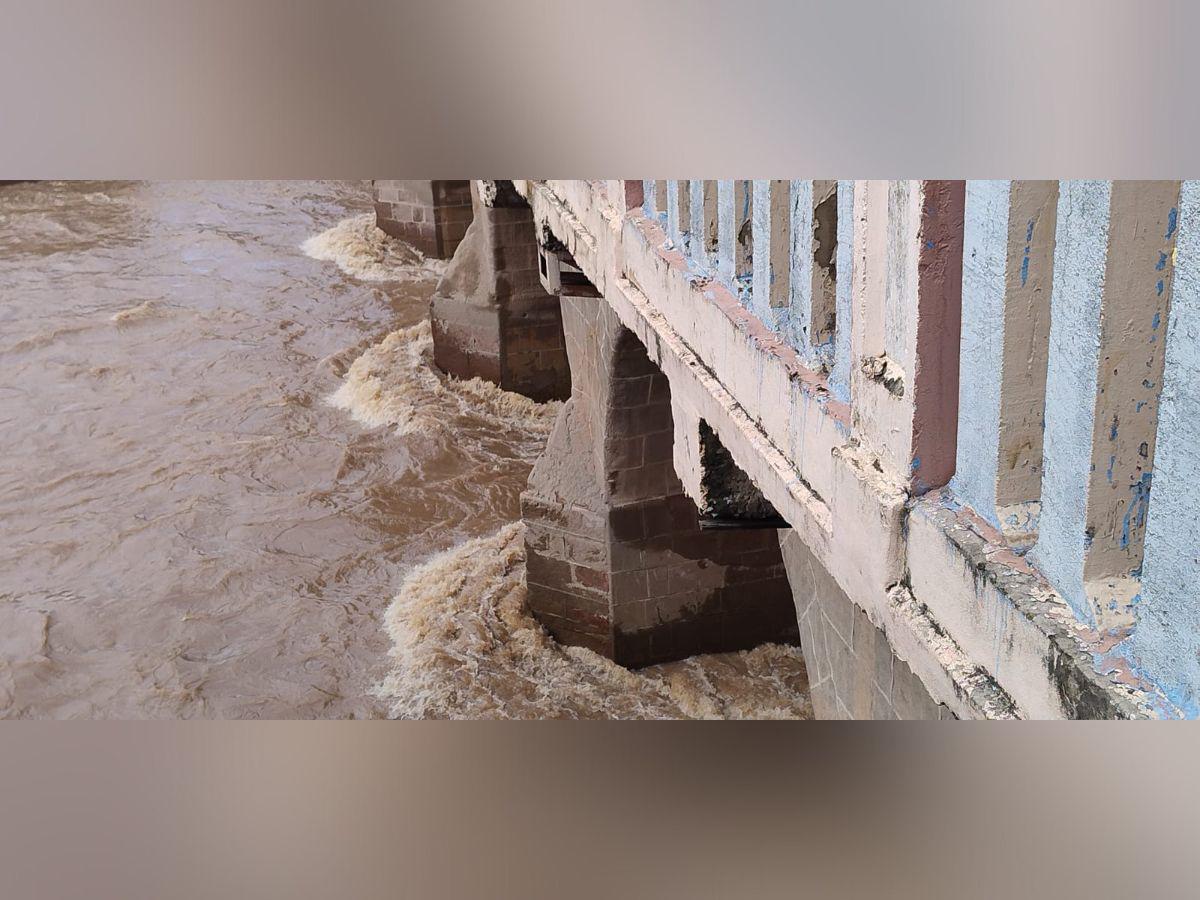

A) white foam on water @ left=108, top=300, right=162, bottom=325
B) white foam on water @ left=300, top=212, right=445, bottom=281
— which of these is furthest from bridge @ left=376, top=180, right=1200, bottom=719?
white foam on water @ left=108, top=300, right=162, bottom=325

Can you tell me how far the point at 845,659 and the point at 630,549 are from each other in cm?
427

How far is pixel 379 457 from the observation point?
454 inches

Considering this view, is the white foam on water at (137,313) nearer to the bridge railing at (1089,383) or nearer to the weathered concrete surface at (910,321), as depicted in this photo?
the weathered concrete surface at (910,321)

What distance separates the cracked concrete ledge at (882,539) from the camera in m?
2.13

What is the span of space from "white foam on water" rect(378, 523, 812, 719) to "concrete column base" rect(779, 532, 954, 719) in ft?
11.2

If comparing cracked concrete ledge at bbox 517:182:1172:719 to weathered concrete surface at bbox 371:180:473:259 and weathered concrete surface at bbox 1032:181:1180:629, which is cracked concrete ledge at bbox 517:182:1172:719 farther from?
weathered concrete surface at bbox 371:180:473:259

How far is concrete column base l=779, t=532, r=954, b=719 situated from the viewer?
3.29 meters

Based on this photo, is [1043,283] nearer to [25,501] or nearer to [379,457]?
[379,457]

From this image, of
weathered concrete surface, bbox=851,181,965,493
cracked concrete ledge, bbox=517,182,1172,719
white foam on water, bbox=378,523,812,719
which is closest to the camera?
cracked concrete ledge, bbox=517,182,1172,719

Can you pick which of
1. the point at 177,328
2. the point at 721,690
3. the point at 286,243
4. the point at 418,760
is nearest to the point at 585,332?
the point at 721,690

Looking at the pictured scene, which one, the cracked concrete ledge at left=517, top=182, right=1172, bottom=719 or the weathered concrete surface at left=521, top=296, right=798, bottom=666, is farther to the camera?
the weathered concrete surface at left=521, top=296, right=798, bottom=666

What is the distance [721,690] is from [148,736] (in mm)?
7786

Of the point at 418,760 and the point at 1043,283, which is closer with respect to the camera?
the point at 418,760

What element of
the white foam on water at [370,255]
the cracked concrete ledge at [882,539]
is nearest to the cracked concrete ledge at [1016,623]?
the cracked concrete ledge at [882,539]
